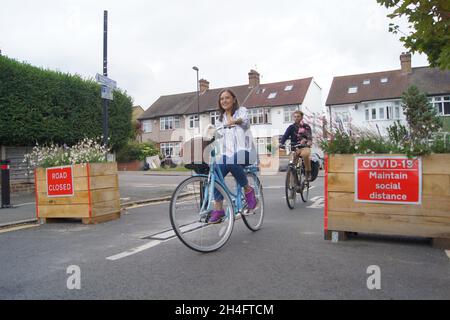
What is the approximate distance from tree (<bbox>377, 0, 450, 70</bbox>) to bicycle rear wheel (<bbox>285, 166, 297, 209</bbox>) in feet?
10.9

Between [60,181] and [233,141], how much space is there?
3.81m

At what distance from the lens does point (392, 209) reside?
462cm

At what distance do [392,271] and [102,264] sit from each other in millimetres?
2887

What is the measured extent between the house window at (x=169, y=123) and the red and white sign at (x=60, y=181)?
4293cm

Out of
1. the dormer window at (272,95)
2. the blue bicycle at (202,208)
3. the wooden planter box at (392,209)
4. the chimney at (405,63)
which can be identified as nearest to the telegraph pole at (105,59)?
the blue bicycle at (202,208)

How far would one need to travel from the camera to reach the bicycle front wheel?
421 centimetres

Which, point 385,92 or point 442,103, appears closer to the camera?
point 442,103

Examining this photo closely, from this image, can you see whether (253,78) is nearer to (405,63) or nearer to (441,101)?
(405,63)

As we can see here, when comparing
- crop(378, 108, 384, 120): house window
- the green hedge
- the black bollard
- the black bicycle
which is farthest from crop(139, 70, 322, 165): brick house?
the black bicycle

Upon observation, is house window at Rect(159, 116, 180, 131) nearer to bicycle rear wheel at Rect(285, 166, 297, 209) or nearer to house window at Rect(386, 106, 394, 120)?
house window at Rect(386, 106, 394, 120)

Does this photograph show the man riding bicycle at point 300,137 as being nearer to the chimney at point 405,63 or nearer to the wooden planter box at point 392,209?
the wooden planter box at point 392,209

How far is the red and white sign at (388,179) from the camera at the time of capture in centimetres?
452

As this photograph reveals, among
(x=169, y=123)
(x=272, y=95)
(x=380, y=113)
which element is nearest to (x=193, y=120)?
(x=169, y=123)

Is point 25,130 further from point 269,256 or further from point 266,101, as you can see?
point 266,101
